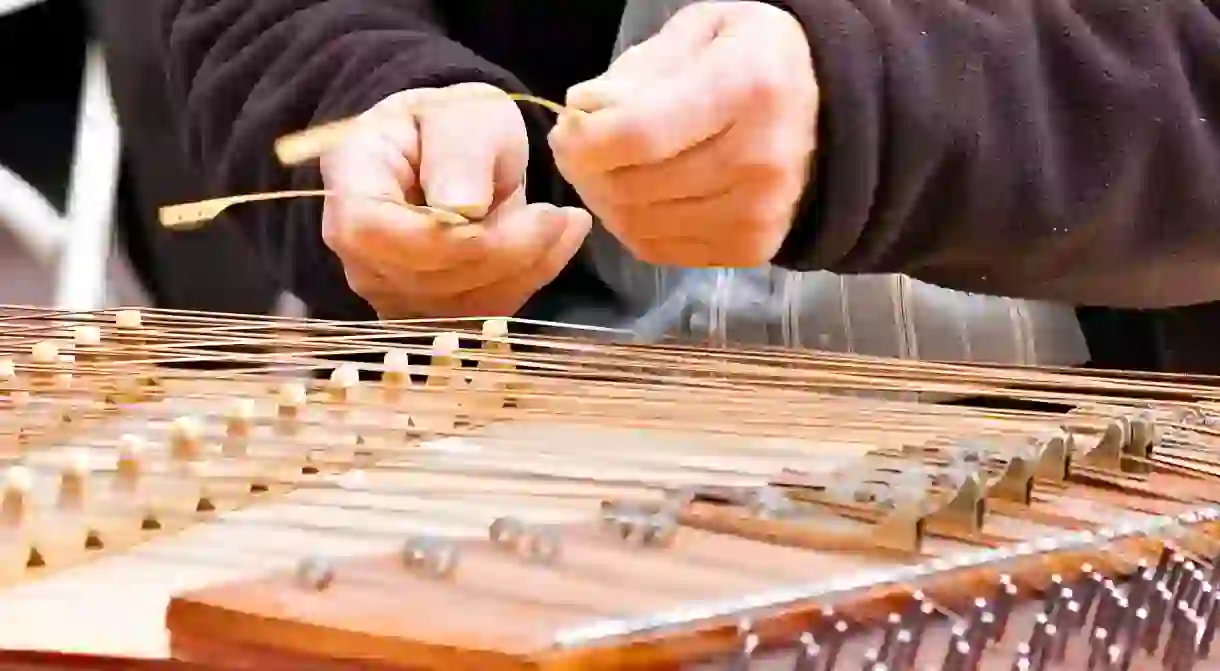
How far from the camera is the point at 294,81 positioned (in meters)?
1.11

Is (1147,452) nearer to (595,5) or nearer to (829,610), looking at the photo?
(829,610)

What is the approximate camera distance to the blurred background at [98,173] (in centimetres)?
166

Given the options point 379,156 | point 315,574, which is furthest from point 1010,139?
point 315,574

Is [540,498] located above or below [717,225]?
below

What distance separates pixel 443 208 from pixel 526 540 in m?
0.43

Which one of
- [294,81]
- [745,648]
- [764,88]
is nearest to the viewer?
[745,648]

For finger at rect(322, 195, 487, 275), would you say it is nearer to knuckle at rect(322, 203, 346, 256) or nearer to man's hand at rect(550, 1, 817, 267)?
knuckle at rect(322, 203, 346, 256)

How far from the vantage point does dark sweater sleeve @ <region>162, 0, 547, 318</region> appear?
1052mm

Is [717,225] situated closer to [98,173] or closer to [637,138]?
[637,138]

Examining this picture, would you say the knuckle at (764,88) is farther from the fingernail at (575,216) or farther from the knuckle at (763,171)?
the fingernail at (575,216)

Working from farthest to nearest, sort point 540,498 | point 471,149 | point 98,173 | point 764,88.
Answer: point 98,173
point 471,149
point 764,88
point 540,498

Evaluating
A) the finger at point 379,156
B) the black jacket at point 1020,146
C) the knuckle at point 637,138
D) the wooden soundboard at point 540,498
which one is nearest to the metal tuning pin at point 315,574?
the wooden soundboard at point 540,498

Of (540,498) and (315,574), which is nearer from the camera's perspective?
(315,574)

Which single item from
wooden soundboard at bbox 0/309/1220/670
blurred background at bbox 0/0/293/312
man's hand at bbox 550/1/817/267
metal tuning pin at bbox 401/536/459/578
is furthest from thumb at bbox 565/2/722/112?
blurred background at bbox 0/0/293/312
